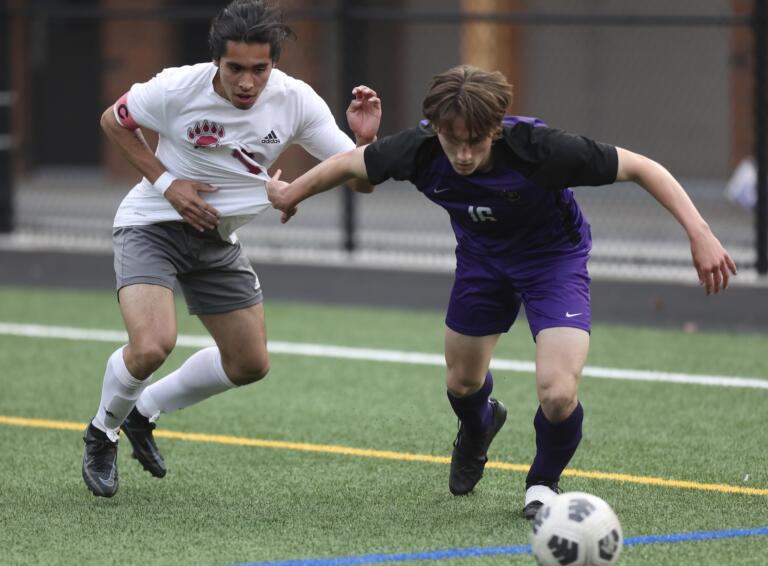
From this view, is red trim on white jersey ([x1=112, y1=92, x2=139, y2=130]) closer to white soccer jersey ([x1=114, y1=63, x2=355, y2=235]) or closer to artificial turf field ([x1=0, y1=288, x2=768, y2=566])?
white soccer jersey ([x1=114, y1=63, x2=355, y2=235])

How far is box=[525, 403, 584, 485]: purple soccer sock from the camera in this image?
5434mm

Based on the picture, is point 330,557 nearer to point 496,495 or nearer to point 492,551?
point 492,551

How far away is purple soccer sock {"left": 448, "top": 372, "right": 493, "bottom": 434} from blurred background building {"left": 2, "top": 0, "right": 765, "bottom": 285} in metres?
6.68

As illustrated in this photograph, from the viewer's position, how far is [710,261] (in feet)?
16.4

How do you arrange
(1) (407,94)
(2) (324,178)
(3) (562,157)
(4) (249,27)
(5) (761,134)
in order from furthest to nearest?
(1) (407,94) → (5) (761,134) → (4) (249,27) → (2) (324,178) → (3) (562,157)

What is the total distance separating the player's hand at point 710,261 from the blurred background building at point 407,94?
25.0 ft

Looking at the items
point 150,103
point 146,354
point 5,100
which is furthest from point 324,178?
point 5,100

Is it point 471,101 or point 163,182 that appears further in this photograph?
point 163,182

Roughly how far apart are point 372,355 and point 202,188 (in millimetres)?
3565

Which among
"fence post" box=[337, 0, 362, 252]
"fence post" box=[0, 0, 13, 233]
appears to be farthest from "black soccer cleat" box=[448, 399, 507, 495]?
"fence post" box=[0, 0, 13, 233]

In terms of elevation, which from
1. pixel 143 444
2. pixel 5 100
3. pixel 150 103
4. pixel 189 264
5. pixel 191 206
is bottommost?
pixel 5 100

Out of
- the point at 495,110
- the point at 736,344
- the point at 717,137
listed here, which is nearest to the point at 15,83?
the point at 717,137

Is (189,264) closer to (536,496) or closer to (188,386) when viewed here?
(188,386)

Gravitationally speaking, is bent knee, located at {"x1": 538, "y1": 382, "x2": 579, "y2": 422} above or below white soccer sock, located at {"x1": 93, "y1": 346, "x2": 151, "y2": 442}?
above
